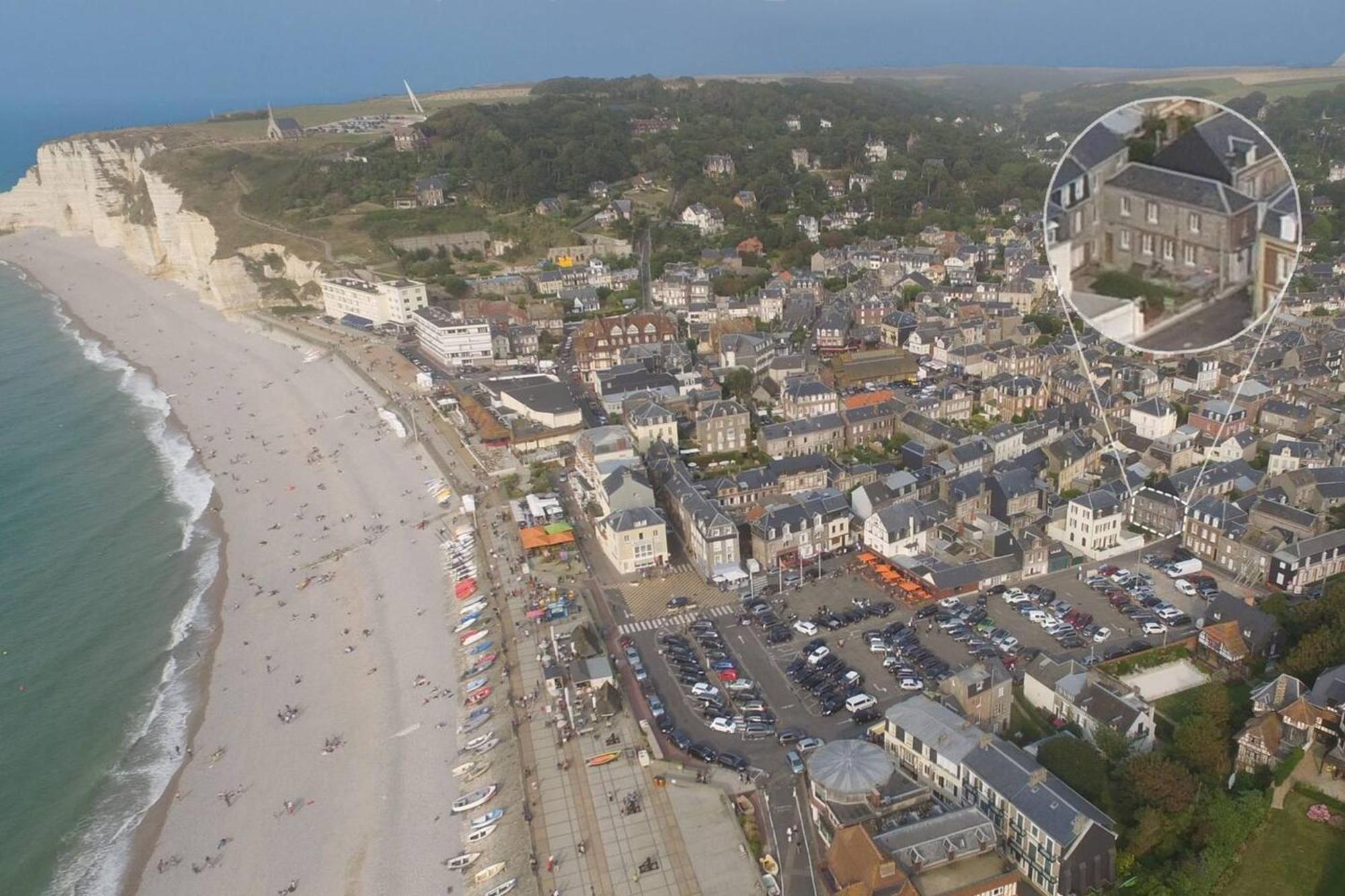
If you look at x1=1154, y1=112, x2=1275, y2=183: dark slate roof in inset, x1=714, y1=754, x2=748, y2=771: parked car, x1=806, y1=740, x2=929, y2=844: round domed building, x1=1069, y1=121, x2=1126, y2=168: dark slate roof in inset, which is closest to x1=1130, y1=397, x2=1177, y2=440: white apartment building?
x1=806, y1=740, x2=929, y2=844: round domed building

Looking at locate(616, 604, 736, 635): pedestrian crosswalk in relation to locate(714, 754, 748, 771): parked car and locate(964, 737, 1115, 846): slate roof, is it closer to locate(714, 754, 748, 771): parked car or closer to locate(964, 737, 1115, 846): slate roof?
locate(714, 754, 748, 771): parked car

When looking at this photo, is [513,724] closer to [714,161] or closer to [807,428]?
[807,428]

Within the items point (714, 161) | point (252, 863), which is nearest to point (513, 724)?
point (252, 863)

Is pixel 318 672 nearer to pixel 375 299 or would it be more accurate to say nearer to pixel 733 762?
pixel 733 762

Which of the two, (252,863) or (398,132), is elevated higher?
(398,132)

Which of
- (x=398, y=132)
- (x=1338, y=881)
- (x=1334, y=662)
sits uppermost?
(x=398, y=132)

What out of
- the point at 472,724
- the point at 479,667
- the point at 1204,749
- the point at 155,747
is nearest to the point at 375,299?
the point at 155,747
